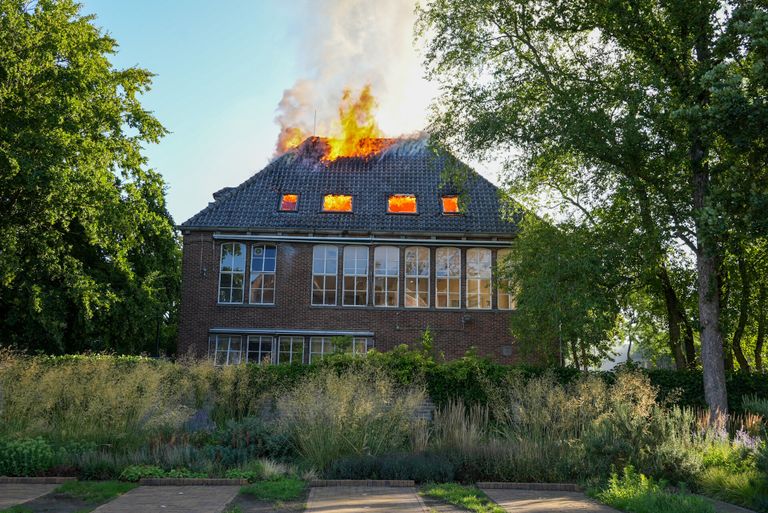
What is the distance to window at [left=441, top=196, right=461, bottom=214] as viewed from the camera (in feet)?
89.3

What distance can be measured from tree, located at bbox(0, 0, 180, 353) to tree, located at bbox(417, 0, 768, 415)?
36.0ft

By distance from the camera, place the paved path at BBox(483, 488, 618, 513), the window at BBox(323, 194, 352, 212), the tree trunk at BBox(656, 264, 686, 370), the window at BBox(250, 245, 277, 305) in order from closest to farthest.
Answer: the paved path at BBox(483, 488, 618, 513), the tree trunk at BBox(656, 264, 686, 370), the window at BBox(250, 245, 277, 305), the window at BBox(323, 194, 352, 212)

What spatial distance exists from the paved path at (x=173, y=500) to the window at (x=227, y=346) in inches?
688

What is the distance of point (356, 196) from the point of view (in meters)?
27.8

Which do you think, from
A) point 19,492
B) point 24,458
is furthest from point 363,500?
point 24,458

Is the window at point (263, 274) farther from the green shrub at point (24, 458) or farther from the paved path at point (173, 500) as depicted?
the paved path at point (173, 500)

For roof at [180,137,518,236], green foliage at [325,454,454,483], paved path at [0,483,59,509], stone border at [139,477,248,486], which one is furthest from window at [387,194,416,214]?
paved path at [0,483,59,509]

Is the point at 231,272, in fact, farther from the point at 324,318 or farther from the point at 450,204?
the point at 450,204

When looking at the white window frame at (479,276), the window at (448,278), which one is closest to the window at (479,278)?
the white window frame at (479,276)

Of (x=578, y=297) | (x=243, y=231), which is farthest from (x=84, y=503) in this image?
(x=243, y=231)

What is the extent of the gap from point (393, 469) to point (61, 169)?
15145 mm

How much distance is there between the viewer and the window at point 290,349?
25.6 m

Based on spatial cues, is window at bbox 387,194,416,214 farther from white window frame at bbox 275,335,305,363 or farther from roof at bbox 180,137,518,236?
white window frame at bbox 275,335,305,363

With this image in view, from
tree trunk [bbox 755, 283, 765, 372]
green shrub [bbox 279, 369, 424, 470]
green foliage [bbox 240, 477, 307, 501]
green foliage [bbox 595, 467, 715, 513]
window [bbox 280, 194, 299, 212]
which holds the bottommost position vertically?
green foliage [bbox 240, 477, 307, 501]
